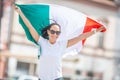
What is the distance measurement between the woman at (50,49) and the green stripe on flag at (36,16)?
0.16 feet

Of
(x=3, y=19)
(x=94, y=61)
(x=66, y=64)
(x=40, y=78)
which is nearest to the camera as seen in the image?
(x=40, y=78)

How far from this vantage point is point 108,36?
23906 mm

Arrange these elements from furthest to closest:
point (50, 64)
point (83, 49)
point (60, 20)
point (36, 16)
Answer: point (83, 49)
point (36, 16)
point (60, 20)
point (50, 64)

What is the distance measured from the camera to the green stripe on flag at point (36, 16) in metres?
5.19

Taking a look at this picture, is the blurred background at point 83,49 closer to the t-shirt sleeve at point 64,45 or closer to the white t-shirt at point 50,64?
the t-shirt sleeve at point 64,45

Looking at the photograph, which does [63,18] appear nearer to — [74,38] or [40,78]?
[74,38]

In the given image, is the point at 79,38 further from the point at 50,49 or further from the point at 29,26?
the point at 29,26

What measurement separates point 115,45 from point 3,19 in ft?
22.2

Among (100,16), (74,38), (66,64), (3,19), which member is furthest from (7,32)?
(74,38)

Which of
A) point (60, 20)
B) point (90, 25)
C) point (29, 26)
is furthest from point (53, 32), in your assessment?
point (90, 25)

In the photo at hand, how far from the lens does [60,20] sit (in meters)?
5.18

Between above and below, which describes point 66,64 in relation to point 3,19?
below

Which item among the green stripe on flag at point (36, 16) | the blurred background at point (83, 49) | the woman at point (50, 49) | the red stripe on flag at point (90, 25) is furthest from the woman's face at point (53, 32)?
the blurred background at point (83, 49)

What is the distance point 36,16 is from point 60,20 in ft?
0.99
